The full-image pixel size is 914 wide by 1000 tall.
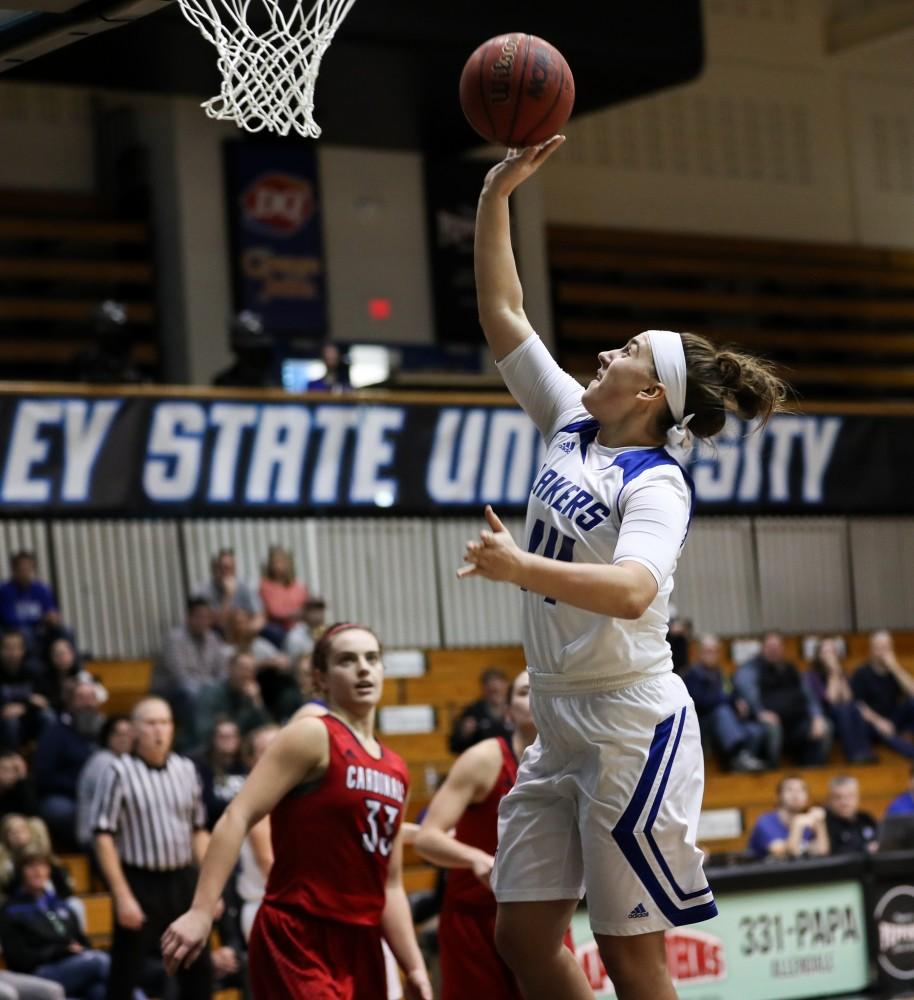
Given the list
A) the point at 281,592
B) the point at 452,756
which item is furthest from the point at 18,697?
the point at 452,756

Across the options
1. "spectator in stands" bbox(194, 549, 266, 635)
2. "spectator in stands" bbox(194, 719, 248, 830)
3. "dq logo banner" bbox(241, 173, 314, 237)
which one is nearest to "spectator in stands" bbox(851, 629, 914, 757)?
"spectator in stands" bbox(194, 549, 266, 635)

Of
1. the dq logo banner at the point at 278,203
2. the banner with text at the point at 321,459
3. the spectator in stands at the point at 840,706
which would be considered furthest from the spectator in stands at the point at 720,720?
Answer: the dq logo banner at the point at 278,203

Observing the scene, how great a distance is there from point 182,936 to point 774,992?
17.5 ft

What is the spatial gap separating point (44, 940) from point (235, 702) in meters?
2.96

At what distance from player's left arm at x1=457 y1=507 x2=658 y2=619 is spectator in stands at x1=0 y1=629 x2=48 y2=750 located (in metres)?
7.88

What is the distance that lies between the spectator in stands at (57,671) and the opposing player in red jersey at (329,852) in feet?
22.0

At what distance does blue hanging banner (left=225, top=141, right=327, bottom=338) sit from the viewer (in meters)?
16.8

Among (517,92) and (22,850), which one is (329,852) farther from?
(22,850)

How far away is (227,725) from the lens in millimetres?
10508

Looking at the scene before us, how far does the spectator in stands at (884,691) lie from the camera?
14.9 metres

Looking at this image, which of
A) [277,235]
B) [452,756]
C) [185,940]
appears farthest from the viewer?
[277,235]

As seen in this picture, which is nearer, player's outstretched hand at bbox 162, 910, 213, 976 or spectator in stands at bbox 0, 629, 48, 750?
player's outstretched hand at bbox 162, 910, 213, 976

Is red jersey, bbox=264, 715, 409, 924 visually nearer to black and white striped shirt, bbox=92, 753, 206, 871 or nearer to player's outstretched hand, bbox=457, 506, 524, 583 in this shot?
player's outstretched hand, bbox=457, 506, 524, 583

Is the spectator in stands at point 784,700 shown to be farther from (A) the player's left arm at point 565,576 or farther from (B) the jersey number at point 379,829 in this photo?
(A) the player's left arm at point 565,576
